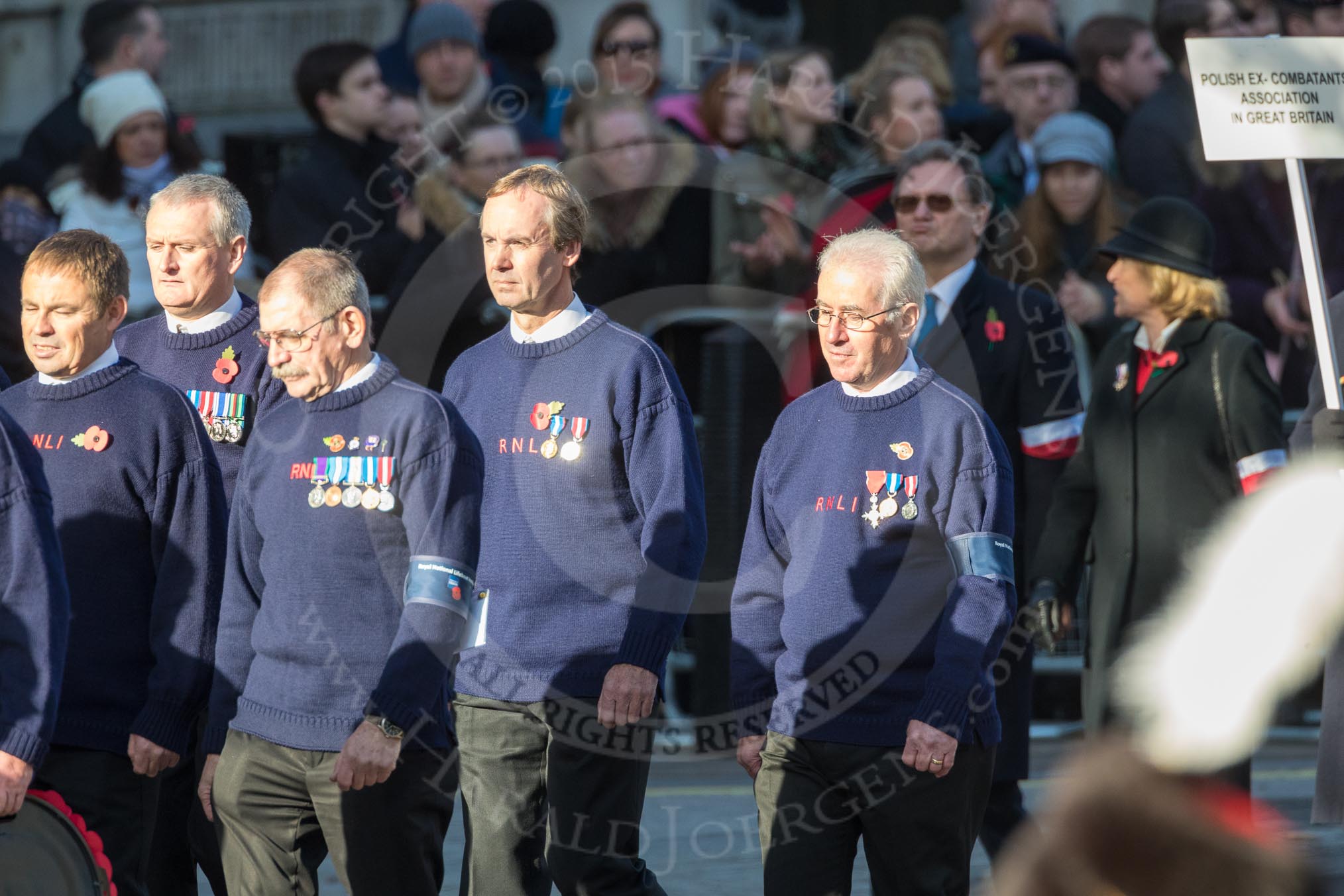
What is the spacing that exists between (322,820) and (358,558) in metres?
0.61

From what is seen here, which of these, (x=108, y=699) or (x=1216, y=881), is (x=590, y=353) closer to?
(x=108, y=699)

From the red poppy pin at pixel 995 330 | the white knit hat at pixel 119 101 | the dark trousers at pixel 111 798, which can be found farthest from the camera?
the white knit hat at pixel 119 101

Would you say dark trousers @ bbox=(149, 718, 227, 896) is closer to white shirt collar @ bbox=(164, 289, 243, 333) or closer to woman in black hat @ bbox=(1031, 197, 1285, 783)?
white shirt collar @ bbox=(164, 289, 243, 333)

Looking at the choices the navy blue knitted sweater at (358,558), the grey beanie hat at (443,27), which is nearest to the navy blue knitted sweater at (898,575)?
the navy blue knitted sweater at (358,558)

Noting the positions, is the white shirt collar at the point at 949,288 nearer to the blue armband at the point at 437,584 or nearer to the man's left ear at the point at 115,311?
the blue armband at the point at 437,584

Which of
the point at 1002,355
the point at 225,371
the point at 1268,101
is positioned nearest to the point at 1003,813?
the point at 1002,355

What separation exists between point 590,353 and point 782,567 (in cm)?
75

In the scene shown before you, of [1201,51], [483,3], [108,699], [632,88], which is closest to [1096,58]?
[632,88]

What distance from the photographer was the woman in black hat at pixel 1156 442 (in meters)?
6.96

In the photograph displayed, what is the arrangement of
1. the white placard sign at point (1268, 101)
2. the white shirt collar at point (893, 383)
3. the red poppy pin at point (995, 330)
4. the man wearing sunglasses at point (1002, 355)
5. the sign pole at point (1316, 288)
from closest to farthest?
the white shirt collar at point (893, 383) < the sign pole at point (1316, 288) < the white placard sign at point (1268, 101) < the man wearing sunglasses at point (1002, 355) < the red poppy pin at point (995, 330)

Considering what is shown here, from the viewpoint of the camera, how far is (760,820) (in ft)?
17.0

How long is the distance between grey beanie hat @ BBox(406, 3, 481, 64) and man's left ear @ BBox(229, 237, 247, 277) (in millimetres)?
4375

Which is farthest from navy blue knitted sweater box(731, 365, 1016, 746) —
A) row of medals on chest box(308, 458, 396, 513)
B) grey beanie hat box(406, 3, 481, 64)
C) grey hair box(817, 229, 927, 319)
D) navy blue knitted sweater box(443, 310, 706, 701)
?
grey beanie hat box(406, 3, 481, 64)

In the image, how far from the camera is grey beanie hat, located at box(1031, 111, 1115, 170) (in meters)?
9.52
